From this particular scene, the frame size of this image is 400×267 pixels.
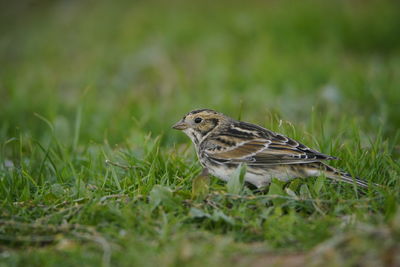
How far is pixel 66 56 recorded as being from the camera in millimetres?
12867

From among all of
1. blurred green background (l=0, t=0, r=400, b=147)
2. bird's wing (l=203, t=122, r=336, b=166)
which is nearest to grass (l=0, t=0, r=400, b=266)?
blurred green background (l=0, t=0, r=400, b=147)

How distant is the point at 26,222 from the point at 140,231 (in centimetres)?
104

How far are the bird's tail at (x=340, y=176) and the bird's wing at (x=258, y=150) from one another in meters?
0.10

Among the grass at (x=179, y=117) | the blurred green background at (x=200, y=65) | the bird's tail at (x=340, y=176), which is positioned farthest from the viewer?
the blurred green background at (x=200, y=65)

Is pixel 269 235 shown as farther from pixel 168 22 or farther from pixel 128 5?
pixel 128 5

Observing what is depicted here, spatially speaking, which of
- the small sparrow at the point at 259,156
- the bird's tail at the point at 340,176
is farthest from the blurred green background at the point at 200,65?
the bird's tail at the point at 340,176

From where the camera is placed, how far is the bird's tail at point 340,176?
4882mm

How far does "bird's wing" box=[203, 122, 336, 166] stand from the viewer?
527 cm

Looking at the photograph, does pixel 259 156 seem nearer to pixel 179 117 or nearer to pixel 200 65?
pixel 179 117

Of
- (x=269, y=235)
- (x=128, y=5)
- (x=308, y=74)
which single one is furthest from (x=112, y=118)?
(x=128, y=5)

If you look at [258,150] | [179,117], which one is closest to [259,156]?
[258,150]

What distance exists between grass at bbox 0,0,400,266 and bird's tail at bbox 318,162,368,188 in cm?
8

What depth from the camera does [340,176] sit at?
197 inches

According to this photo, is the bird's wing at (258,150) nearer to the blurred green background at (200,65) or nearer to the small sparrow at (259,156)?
the small sparrow at (259,156)
